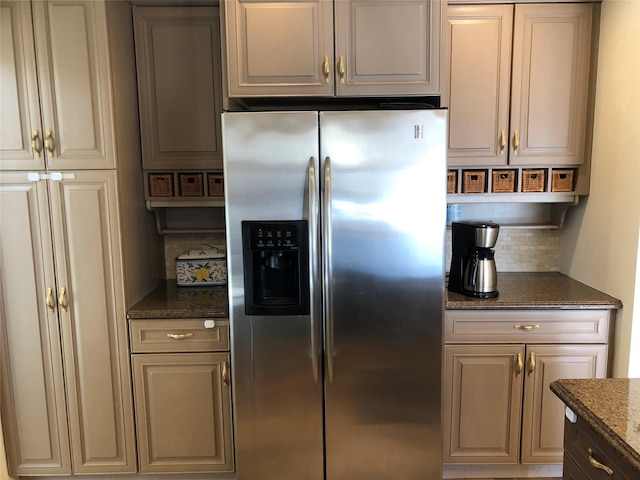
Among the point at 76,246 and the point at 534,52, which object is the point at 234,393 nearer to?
the point at 76,246

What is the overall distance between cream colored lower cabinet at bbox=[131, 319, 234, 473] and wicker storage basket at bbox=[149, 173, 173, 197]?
67cm

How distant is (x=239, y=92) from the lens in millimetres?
1890

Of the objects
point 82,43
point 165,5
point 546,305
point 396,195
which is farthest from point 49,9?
point 546,305

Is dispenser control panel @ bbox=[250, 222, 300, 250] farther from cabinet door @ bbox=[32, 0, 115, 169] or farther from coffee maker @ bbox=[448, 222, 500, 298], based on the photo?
coffee maker @ bbox=[448, 222, 500, 298]

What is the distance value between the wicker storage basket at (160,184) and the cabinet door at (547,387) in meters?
1.94

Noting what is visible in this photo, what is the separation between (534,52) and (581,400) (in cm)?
176

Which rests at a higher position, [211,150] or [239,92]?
[239,92]

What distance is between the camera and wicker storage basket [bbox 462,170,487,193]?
2285mm

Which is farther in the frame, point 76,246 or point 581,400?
point 76,246

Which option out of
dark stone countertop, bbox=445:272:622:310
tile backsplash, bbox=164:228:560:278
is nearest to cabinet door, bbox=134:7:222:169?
tile backsplash, bbox=164:228:560:278

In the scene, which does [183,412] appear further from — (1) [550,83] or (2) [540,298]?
(1) [550,83]

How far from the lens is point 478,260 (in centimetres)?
212

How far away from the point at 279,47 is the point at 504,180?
133cm

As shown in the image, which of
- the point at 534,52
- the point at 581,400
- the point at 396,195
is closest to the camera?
the point at 581,400
